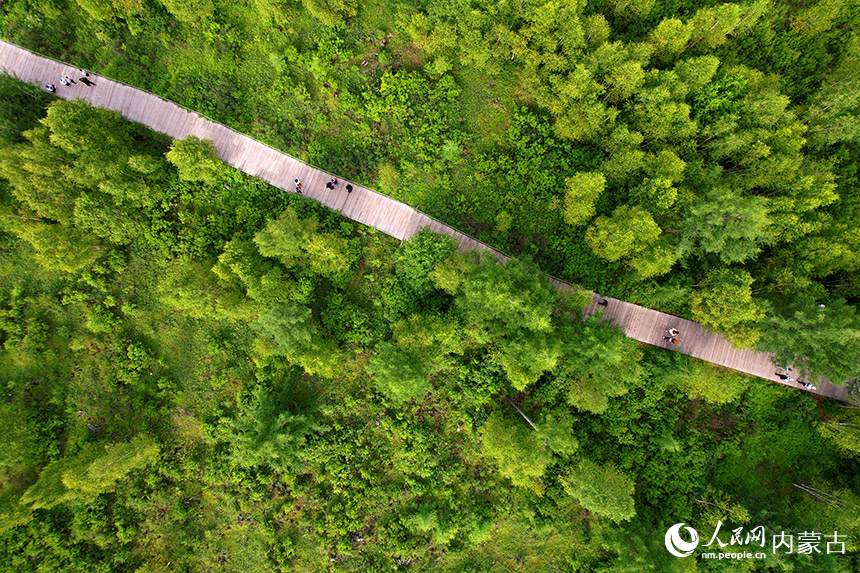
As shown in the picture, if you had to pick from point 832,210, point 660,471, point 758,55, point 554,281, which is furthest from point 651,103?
point 660,471

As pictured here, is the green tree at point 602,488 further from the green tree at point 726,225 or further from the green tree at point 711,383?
the green tree at point 726,225

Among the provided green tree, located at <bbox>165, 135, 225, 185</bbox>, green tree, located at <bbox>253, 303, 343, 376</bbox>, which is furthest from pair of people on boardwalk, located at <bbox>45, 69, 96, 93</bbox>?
green tree, located at <bbox>253, 303, 343, 376</bbox>

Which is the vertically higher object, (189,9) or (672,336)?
(189,9)

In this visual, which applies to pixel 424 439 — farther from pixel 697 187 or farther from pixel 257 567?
pixel 697 187

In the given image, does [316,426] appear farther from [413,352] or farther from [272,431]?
[413,352]

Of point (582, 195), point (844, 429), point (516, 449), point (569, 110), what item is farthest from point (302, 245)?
point (844, 429)

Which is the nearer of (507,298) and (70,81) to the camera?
(507,298)

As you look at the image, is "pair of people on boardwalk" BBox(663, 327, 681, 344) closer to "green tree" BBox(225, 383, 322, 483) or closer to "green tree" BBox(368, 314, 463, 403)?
"green tree" BBox(368, 314, 463, 403)
